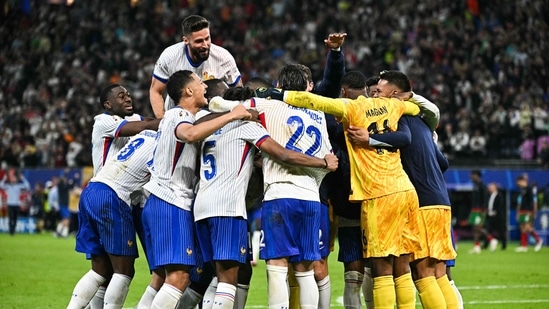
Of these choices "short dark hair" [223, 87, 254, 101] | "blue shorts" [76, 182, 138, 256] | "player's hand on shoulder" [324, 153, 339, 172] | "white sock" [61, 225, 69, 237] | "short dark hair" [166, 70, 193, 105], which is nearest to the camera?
"player's hand on shoulder" [324, 153, 339, 172]

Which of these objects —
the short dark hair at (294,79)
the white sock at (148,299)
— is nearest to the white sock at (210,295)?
the white sock at (148,299)

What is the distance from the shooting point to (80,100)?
36031 mm

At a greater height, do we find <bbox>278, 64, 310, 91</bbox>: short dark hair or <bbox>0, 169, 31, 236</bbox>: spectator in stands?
<bbox>278, 64, 310, 91</bbox>: short dark hair

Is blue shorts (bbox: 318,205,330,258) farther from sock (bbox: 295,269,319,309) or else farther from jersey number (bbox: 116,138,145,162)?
jersey number (bbox: 116,138,145,162)

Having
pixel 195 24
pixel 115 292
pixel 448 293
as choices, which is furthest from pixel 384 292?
pixel 195 24

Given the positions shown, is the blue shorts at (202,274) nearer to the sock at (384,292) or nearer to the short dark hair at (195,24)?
the sock at (384,292)

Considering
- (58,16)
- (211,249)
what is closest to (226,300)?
(211,249)

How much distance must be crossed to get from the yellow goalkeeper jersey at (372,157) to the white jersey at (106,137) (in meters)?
2.51

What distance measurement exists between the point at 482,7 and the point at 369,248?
28.0m

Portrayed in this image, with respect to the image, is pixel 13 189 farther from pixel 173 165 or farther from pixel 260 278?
pixel 173 165

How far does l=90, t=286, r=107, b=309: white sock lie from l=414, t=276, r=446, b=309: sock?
11.7ft

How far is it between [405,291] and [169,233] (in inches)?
100

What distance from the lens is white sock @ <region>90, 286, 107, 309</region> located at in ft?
34.6

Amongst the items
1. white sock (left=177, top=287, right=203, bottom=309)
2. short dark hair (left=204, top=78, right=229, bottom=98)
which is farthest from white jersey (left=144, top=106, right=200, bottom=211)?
white sock (left=177, top=287, right=203, bottom=309)
